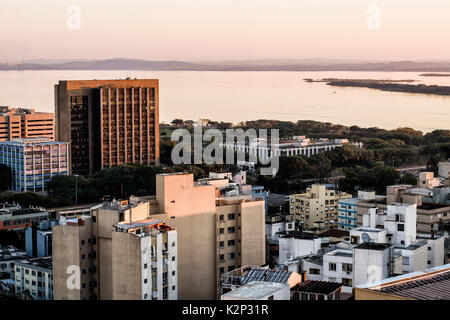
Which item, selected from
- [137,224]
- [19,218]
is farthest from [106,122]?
[137,224]

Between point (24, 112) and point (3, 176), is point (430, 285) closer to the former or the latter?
point (3, 176)

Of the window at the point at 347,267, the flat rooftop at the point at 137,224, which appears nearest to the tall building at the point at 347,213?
the window at the point at 347,267

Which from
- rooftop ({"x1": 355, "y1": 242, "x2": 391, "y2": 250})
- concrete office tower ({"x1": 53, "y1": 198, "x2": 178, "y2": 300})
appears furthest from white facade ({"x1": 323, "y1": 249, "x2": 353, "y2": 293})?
concrete office tower ({"x1": 53, "y1": 198, "x2": 178, "y2": 300})

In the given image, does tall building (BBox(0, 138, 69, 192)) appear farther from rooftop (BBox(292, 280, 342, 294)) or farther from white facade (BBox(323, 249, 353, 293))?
rooftop (BBox(292, 280, 342, 294))

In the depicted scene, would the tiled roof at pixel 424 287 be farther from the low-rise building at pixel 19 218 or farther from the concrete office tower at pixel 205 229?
the low-rise building at pixel 19 218

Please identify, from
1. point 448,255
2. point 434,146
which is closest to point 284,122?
point 434,146
